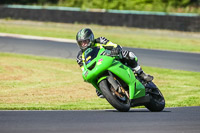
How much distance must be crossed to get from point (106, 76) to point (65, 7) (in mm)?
32196

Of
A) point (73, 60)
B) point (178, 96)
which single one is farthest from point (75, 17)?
point (178, 96)

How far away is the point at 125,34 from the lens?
3269 cm

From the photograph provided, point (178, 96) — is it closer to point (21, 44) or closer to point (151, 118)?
point (151, 118)

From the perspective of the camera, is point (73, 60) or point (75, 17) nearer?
point (73, 60)

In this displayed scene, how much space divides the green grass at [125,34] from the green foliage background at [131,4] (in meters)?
4.83

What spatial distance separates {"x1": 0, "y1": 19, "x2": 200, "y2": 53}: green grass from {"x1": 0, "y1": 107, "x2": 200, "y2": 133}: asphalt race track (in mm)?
17657

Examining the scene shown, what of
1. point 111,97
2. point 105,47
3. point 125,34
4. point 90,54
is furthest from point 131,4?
point 111,97

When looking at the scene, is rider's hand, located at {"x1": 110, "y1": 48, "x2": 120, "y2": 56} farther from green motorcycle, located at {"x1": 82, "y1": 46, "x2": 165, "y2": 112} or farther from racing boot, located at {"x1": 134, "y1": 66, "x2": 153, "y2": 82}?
racing boot, located at {"x1": 134, "y1": 66, "x2": 153, "y2": 82}

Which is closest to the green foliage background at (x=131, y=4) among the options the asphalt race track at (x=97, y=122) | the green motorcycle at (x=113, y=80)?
the green motorcycle at (x=113, y=80)

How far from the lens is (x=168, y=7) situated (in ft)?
125

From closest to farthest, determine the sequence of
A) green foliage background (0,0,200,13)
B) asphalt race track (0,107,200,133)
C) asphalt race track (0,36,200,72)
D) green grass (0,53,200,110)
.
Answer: asphalt race track (0,107,200,133) < green grass (0,53,200,110) < asphalt race track (0,36,200,72) < green foliage background (0,0,200,13)

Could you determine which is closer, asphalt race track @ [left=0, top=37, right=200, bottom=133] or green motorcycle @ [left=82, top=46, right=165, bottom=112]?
asphalt race track @ [left=0, top=37, right=200, bottom=133]

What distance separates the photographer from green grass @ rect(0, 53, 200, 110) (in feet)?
35.4

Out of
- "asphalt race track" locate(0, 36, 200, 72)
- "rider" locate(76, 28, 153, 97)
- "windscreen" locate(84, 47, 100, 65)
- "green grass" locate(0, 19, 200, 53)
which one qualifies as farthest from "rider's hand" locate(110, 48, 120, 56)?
"green grass" locate(0, 19, 200, 53)
